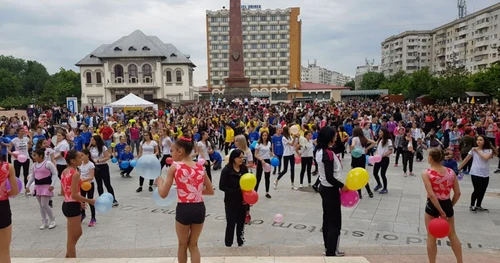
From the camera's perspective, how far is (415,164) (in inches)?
556

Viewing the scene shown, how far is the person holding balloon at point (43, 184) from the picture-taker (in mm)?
7125

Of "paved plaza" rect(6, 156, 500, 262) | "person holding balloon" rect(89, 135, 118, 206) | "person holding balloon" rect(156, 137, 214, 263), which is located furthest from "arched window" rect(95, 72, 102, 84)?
"person holding balloon" rect(156, 137, 214, 263)

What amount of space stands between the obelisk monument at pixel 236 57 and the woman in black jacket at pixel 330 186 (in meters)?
39.3

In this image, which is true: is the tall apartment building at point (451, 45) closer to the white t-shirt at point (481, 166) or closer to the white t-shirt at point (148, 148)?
the white t-shirt at point (481, 166)

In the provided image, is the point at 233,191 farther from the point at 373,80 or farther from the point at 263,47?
the point at 373,80

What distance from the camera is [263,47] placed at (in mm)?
94500

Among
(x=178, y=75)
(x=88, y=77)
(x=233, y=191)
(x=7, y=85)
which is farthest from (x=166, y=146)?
(x=7, y=85)

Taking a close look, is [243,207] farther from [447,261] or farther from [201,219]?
[447,261]

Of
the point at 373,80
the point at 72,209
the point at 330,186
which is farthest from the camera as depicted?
the point at 373,80

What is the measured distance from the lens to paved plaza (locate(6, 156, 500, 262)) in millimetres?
5688

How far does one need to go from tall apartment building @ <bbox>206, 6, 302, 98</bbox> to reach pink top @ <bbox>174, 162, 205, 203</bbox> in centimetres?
8803

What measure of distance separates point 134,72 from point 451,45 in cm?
7140

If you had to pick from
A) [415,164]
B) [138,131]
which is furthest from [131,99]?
[415,164]

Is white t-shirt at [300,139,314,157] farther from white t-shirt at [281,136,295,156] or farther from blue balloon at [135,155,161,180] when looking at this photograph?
blue balloon at [135,155,161,180]
